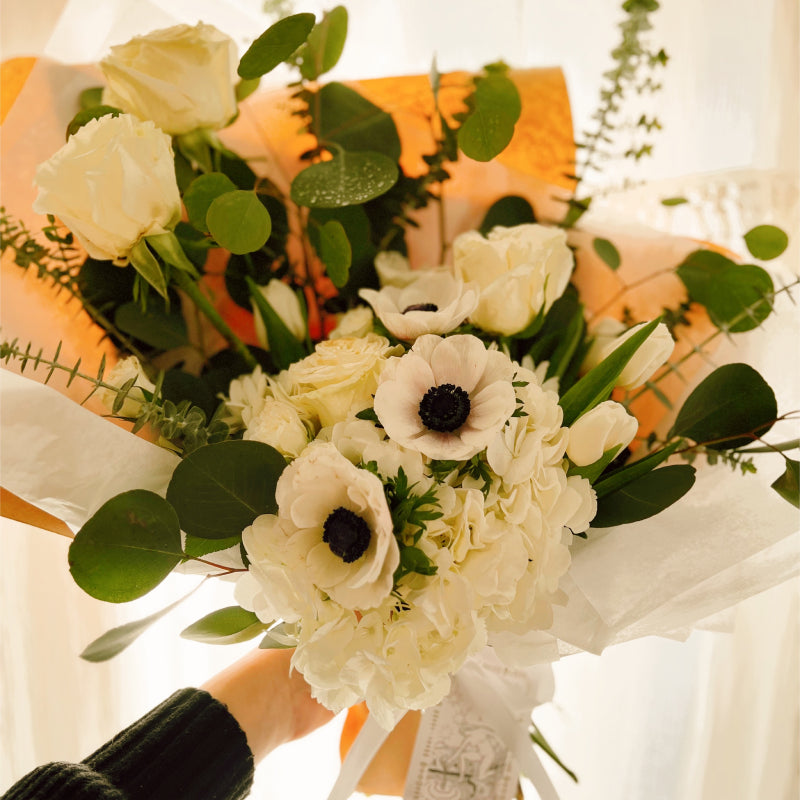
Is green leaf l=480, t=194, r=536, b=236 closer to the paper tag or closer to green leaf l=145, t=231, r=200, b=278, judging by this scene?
green leaf l=145, t=231, r=200, b=278

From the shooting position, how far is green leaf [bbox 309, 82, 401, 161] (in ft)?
2.01

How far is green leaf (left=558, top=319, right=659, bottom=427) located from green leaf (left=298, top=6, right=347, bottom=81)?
0.34m

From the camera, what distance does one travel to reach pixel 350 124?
2.02 ft

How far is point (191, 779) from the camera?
0.54 m

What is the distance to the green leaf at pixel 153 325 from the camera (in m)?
0.58

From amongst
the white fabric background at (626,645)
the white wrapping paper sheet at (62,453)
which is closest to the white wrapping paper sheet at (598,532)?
the white wrapping paper sheet at (62,453)

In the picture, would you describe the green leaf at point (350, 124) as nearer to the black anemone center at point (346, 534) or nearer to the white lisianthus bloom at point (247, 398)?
the white lisianthus bloom at point (247, 398)

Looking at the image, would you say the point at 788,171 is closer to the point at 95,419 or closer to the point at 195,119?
the point at 195,119

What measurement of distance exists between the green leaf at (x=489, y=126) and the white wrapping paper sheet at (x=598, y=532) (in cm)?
28

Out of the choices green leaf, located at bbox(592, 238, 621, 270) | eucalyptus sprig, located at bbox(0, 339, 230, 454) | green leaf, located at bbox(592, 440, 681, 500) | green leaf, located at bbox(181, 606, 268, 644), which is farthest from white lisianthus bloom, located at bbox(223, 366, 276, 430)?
green leaf, located at bbox(592, 238, 621, 270)

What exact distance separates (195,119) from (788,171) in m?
0.61

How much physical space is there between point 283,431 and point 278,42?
0.84ft

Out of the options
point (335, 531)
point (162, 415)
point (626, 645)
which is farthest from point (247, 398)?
point (626, 645)

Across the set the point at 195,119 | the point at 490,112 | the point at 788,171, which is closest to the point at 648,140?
the point at 788,171
